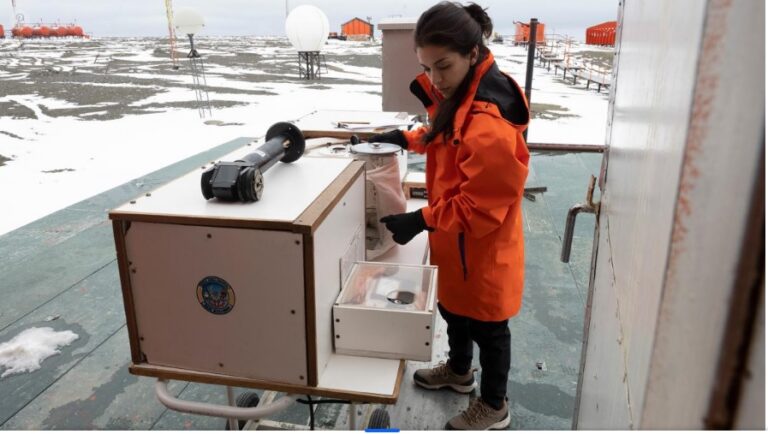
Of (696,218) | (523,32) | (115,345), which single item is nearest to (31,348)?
(115,345)

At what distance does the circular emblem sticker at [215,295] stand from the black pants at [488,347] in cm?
92

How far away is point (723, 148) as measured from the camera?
40 cm

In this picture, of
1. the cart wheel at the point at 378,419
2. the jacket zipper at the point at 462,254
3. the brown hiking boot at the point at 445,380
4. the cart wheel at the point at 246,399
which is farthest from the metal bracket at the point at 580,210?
the cart wheel at the point at 246,399

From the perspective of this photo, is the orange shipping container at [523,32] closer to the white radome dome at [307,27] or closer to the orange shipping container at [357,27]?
the orange shipping container at [357,27]

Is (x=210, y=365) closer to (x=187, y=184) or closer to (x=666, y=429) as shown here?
(x=187, y=184)

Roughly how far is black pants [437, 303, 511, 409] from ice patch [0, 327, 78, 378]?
1975 millimetres

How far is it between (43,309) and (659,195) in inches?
132

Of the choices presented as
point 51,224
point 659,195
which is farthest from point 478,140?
point 51,224

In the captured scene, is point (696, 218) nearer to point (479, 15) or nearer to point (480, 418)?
point (479, 15)

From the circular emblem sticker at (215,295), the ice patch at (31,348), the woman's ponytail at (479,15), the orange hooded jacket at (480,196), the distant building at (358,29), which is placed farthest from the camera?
the distant building at (358,29)

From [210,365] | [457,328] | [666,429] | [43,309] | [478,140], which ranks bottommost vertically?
[43,309]

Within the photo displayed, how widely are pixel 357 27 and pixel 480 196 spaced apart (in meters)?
47.3

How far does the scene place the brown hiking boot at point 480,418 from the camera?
2.01 meters

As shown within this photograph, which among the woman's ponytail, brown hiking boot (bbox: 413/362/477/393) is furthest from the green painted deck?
the woman's ponytail
